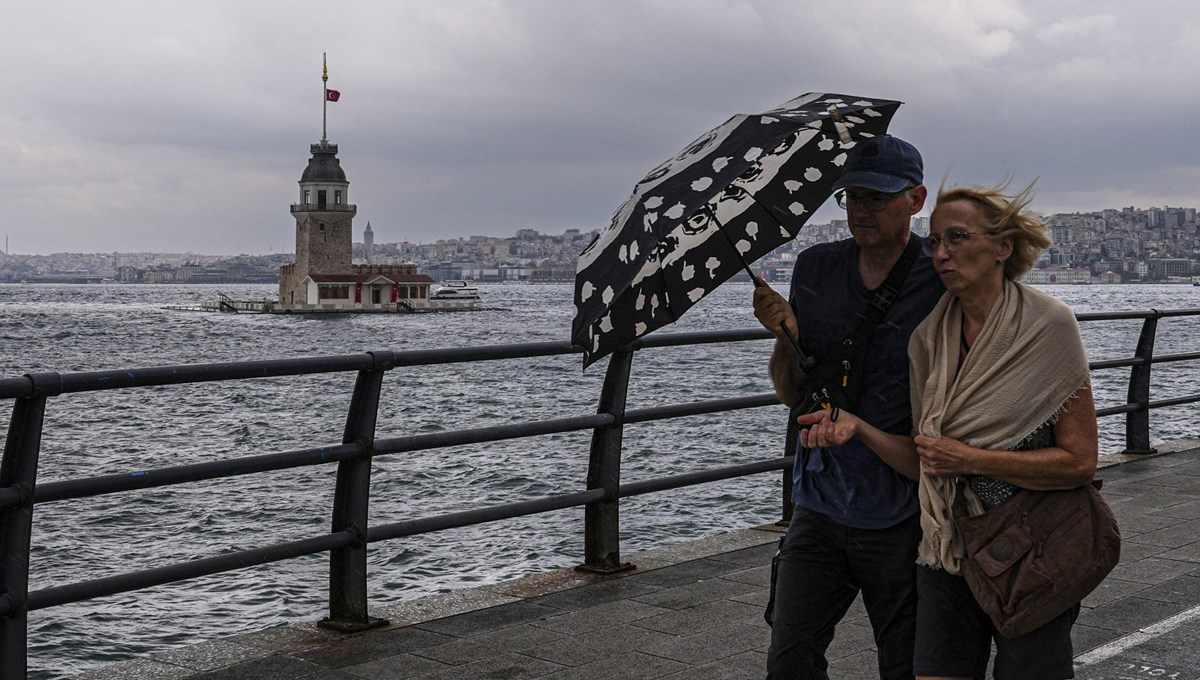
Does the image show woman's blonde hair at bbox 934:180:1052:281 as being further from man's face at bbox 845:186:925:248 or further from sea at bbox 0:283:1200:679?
sea at bbox 0:283:1200:679

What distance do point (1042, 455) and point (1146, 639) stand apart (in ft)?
9.24

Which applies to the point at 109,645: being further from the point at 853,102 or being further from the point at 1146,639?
the point at 853,102

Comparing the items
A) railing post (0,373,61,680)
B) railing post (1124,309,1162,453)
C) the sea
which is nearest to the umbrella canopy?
railing post (0,373,61,680)

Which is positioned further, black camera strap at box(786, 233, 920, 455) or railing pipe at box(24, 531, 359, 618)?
railing pipe at box(24, 531, 359, 618)

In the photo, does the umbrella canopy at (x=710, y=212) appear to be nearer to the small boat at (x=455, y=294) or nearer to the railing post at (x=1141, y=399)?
the railing post at (x=1141, y=399)

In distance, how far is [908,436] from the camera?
345cm

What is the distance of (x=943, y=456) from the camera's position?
3.17 metres

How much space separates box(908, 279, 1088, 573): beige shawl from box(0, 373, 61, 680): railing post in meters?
2.83

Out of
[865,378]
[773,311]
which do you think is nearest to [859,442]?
[865,378]

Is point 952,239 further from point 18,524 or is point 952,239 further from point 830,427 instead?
point 18,524

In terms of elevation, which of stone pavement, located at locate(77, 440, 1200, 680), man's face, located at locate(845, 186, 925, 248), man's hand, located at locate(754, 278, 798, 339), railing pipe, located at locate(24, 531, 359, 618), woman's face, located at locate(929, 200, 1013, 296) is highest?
man's face, located at locate(845, 186, 925, 248)

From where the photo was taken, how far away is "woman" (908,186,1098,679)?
10.2 ft

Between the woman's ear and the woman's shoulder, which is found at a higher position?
the woman's ear

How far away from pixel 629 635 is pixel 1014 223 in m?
2.88
